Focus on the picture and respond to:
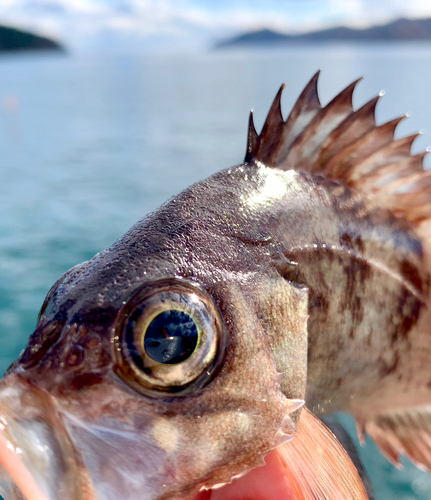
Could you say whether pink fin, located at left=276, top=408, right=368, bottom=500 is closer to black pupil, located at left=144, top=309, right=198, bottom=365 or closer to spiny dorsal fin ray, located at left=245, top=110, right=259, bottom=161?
black pupil, located at left=144, top=309, right=198, bottom=365

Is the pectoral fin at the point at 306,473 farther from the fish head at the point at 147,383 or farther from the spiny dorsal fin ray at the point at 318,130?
the spiny dorsal fin ray at the point at 318,130

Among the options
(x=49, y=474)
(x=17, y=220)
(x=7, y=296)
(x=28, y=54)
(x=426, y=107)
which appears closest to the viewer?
(x=49, y=474)

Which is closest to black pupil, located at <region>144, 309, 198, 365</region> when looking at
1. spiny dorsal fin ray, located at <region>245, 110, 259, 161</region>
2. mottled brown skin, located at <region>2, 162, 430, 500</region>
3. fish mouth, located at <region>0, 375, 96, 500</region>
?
mottled brown skin, located at <region>2, 162, 430, 500</region>

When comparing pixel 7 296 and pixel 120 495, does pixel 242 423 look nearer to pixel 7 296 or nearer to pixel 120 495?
pixel 120 495

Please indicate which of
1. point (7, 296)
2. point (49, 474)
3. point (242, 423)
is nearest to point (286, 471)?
point (242, 423)

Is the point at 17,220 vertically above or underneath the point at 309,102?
above

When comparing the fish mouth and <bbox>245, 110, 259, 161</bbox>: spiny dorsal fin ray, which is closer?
the fish mouth

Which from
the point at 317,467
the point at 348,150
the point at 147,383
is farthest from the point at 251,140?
the point at 317,467
